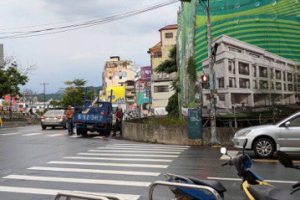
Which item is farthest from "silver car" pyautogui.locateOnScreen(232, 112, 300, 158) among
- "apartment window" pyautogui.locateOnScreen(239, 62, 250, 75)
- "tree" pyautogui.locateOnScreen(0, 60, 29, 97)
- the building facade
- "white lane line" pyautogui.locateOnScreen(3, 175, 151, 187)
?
"tree" pyautogui.locateOnScreen(0, 60, 29, 97)

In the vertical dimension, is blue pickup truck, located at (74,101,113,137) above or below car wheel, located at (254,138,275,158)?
above

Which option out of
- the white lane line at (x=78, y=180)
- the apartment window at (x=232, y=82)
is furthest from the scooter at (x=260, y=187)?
the apartment window at (x=232, y=82)

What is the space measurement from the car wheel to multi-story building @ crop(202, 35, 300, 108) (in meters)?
8.25

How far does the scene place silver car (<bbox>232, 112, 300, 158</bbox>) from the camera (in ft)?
35.4

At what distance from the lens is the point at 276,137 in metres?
11.0

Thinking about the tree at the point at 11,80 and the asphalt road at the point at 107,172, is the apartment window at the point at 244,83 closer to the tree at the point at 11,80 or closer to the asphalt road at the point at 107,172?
the asphalt road at the point at 107,172

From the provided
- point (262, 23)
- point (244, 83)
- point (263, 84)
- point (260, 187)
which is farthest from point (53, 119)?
point (260, 187)

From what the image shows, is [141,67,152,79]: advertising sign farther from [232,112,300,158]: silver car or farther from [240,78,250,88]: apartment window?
[232,112,300,158]: silver car

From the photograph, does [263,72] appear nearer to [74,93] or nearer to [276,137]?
[276,137]

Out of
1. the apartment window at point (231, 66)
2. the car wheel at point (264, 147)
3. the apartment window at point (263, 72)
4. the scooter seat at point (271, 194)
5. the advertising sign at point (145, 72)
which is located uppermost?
the advertising sign at point (145, 72)

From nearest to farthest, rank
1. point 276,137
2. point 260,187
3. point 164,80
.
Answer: point 260,187 < point 276,137 < point 164,80

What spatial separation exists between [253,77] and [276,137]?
9.34 metres

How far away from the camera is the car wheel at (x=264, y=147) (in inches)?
436

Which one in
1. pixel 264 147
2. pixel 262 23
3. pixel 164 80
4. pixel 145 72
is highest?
pixel 145 72
